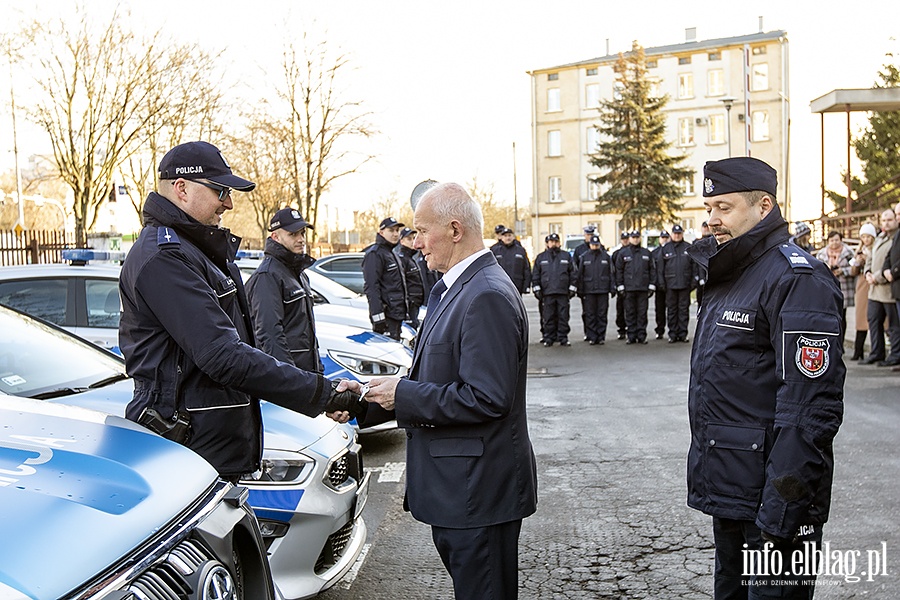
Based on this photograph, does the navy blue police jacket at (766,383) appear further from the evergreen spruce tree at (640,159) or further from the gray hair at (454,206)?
the evergreen spruce tree at (640,159)

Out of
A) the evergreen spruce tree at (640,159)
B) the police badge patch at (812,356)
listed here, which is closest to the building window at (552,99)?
the evergreen spruce tree at (640,159)

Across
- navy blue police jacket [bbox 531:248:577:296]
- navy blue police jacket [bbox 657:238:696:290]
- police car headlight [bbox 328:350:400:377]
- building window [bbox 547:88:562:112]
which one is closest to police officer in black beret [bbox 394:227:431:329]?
police car headlight [bbox 328:350:400:377]

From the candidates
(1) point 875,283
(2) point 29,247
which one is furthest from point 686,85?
(1) point 875,283

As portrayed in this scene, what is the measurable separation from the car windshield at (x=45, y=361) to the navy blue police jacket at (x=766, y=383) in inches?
117

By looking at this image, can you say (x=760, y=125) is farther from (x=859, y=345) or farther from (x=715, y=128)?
(x=859, y=345)

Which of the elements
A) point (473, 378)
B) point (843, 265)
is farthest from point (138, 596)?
point (843, 265)

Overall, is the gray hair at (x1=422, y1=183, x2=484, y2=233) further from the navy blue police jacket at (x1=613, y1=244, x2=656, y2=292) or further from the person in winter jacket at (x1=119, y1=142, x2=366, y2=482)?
the navy blue police jacket at (x1=613, y1=244, x2=656, y2=292)

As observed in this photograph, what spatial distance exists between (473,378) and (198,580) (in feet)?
3.66

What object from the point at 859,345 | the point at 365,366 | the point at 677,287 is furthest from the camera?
the point at 677,287

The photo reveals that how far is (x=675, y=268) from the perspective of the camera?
1648 centimetres

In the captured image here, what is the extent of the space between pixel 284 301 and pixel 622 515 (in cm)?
268

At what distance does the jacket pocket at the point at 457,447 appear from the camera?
10.1 feet

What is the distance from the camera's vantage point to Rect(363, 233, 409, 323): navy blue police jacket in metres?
10.8

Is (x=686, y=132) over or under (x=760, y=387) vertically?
over
